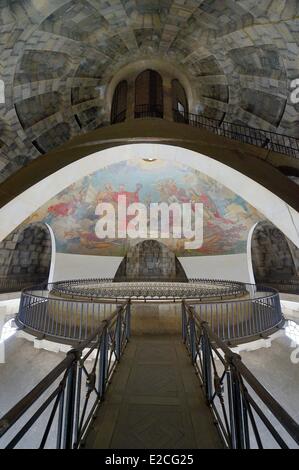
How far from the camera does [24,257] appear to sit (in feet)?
54.0

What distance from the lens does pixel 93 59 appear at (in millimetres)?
10523

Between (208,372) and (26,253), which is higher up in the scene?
(26,253)

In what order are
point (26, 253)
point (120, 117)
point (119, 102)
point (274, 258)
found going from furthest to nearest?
point (274, 258) → point (26, 253) → point (119, 102) → point (120, 117)

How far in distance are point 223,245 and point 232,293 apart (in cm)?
745

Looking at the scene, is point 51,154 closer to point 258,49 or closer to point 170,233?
point 258,49

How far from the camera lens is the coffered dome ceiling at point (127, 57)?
779 cm

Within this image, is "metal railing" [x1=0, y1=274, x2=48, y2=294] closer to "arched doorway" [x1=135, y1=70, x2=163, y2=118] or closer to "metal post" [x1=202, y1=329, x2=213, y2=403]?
"arched doorway" [x1=135, y1=70, x2=163, y2=118]

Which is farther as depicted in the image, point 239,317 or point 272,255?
point 272,255

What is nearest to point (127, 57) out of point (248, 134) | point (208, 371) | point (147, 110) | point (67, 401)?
point (147, 110)

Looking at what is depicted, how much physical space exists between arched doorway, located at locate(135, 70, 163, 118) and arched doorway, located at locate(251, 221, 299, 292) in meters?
9.93

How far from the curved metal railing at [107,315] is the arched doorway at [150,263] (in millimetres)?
11115

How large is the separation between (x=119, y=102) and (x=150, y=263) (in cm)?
1170

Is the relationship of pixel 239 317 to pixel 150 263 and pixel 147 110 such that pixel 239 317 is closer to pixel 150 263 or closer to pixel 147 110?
pixel 147 110
